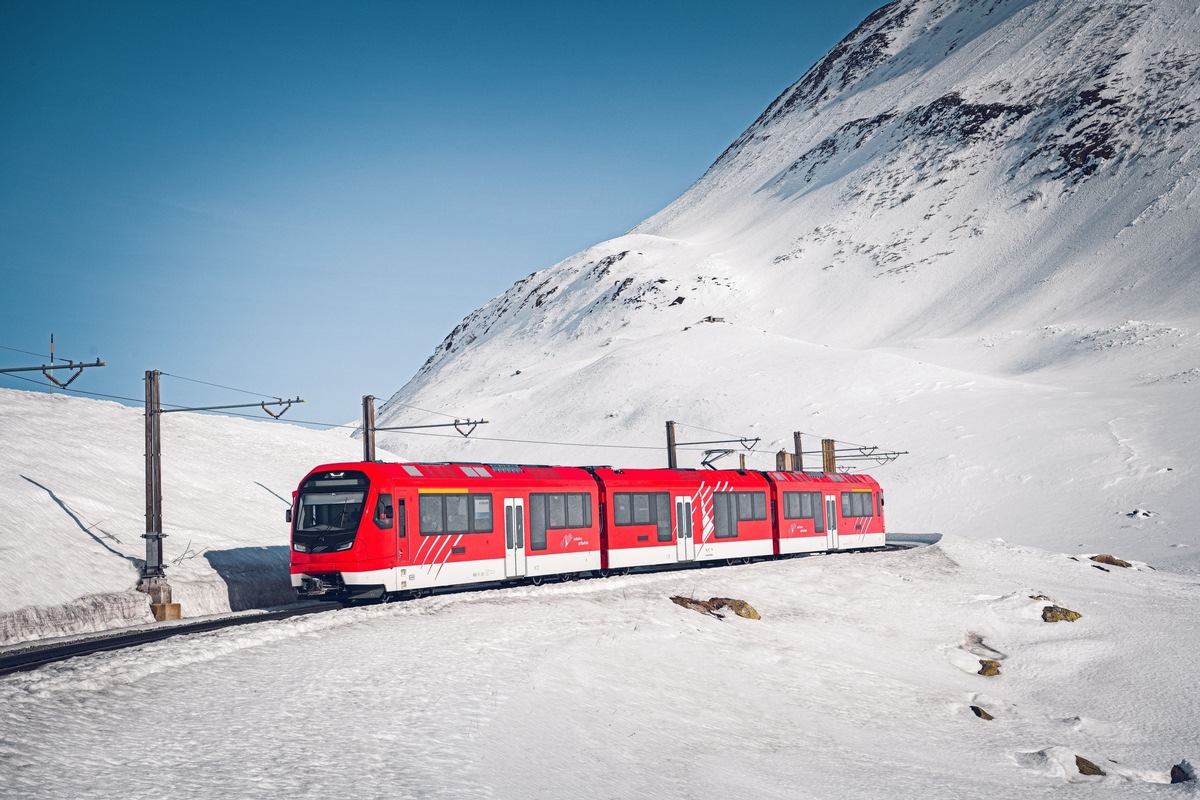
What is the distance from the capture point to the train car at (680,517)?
3036cm

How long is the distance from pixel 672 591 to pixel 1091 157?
175 m

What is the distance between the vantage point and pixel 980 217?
175 metres

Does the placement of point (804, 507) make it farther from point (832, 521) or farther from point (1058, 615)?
point (1058, 615)

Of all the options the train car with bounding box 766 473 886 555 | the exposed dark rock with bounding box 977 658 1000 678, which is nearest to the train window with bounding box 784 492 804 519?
the train car with bounding box 766 473 886 555

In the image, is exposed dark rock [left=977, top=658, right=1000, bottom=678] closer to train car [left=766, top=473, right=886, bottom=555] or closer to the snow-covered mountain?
train car [left=766, top=473, right=886, bottom=555]

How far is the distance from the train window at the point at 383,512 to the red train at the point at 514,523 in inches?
1.0

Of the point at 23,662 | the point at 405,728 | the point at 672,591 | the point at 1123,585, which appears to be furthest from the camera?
the point at 1123,585

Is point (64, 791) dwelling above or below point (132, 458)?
below

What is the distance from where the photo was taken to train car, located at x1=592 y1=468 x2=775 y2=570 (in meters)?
30.4

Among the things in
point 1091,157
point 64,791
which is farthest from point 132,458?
point 1091,157

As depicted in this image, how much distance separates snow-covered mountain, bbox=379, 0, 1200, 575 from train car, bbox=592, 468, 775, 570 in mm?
27789

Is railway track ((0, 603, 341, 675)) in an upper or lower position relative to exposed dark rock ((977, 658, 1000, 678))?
upper

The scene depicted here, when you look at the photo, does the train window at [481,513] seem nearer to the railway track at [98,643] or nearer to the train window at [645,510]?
the railway track at [98,643]

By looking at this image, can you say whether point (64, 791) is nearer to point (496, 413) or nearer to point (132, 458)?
point (132, 458)
